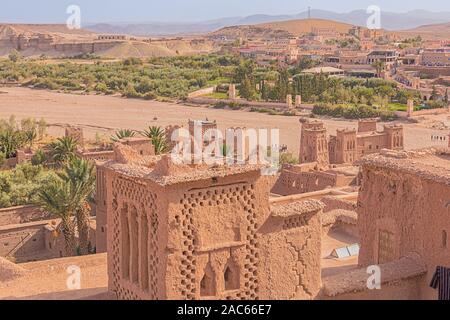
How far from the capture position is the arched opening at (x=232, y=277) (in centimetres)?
1050

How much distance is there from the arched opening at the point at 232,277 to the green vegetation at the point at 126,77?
62.1 meters

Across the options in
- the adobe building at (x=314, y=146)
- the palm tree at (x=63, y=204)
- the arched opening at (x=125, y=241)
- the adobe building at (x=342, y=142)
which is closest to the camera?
the arched opening at (x=125, y=241)

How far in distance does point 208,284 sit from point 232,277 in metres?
0.40

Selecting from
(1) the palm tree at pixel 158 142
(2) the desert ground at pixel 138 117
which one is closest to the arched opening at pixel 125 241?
(1) the palm tree at pixel 158 142

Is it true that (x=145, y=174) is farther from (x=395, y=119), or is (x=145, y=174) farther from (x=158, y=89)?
(x=158, y=89)

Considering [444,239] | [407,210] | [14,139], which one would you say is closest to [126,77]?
[14,139]

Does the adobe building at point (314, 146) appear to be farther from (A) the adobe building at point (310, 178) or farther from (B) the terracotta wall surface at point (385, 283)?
(B) the terracotta wall surface at point (385, 283)

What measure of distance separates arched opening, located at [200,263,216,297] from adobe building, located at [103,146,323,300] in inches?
0.5

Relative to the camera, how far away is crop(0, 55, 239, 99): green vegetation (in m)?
77.6

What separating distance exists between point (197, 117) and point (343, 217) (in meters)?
43.0

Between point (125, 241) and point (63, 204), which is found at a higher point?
point (125, 241)

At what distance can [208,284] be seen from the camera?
1034 cm

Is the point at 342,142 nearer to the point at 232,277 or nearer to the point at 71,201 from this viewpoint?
the point at 71,201
